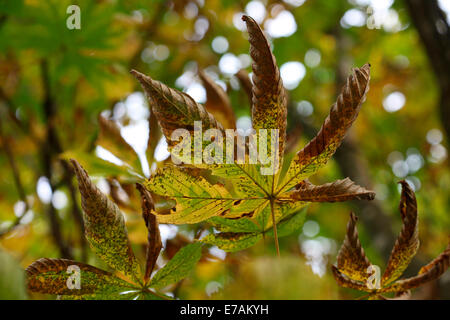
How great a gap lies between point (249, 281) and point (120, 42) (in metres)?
1.21

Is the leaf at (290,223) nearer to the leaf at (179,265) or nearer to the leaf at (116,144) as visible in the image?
the leaf at (179,265)

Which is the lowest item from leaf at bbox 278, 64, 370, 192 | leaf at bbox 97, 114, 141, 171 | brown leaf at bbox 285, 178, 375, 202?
brown leaf at bbox 285, 178, 375, 202

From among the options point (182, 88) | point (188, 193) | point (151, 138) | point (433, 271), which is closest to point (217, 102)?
point (151, 138)

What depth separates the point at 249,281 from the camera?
269 mm

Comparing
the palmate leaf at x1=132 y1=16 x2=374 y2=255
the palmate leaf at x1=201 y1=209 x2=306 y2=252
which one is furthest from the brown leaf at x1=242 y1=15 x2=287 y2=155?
the palmate leaf at x1=201 y1=209 x2=306 y2=252

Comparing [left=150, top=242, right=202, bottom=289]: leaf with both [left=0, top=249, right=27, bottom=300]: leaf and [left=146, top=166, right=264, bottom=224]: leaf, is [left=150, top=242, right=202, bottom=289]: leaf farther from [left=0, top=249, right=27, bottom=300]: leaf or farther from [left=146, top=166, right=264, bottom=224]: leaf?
[left=0, top=249, right=27, bottom=300]: leaf

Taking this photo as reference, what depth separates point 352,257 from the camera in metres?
0.40

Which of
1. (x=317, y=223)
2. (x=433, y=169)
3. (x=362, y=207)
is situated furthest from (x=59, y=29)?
(x=433, y=169)

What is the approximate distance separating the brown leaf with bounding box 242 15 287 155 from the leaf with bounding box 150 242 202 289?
5.7 inches

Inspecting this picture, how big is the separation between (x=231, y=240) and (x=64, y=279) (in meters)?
0.17

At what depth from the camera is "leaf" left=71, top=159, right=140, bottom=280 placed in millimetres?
345

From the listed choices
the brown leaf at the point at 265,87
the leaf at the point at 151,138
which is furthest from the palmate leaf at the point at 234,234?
the leaf at the point at 151,138

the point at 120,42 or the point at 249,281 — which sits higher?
the point at 120,42
